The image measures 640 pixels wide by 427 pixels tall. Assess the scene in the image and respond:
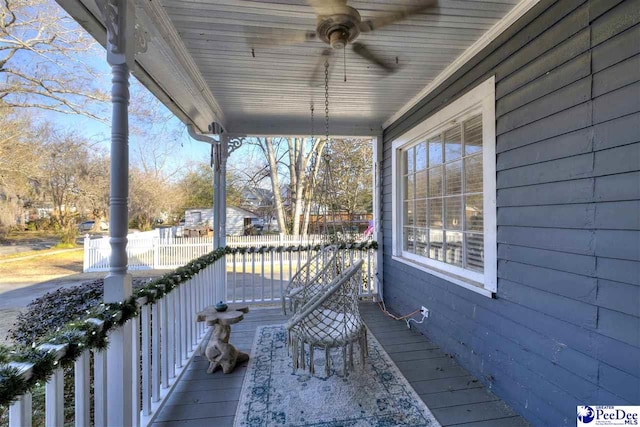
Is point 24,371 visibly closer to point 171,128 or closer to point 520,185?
point 520,185

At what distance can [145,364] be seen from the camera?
1814mm

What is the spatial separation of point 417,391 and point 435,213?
1736 mm

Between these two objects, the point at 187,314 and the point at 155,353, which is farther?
the point at 187,314

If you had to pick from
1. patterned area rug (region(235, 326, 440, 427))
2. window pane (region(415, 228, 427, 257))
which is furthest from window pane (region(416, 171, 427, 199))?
patterned area rug (region(235, 326, 440, 427))

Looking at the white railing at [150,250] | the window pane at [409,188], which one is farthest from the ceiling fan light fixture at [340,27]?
the white railing at [150,250]

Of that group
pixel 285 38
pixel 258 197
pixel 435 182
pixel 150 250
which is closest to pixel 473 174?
pixel 435 182

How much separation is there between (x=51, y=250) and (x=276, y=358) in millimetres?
13214

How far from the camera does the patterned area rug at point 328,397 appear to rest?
6.19 ft

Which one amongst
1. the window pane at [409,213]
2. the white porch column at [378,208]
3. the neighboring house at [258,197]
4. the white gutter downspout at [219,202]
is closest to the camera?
the window pane at [409,213]

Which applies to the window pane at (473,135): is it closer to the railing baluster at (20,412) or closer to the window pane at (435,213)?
the window pane at (435,213)

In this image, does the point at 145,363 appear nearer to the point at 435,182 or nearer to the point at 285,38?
the point at 285,38

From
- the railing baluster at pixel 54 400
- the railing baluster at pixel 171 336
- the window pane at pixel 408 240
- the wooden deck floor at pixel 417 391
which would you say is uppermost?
the window pane at pixel 408 240

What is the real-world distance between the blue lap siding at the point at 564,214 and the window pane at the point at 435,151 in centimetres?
82

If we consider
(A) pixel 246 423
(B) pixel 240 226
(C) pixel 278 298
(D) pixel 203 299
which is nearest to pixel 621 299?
(A) pixel 246 423
